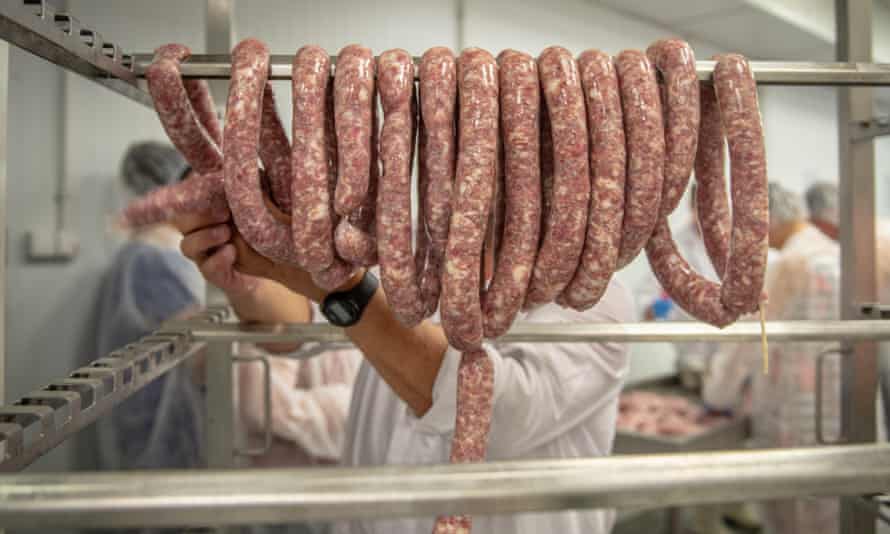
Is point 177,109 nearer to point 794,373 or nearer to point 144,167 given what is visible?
point 144,167

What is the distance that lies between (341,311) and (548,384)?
486 mm

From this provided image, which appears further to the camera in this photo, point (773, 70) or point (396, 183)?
point (773, 70)

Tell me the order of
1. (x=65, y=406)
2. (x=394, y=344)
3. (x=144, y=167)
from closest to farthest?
(x=65, y=406)
(x=394, y=344)
(x=144, y=167)

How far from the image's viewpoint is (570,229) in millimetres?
690

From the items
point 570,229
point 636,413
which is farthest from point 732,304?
point 636,413

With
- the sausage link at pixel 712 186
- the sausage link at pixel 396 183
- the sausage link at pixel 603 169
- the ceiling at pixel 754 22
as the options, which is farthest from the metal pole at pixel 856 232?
the ceiling at pixel 754 22

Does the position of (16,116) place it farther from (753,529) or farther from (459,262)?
(753,529)

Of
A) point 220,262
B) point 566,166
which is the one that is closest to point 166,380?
point 220,262

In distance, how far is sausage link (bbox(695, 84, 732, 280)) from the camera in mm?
819

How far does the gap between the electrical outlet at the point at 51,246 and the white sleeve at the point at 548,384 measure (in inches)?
66.9

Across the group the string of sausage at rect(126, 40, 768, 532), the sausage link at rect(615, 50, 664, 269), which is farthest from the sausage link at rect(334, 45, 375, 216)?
the sausage link at rect(615, 50, 664, 269)

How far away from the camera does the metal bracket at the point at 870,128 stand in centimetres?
111

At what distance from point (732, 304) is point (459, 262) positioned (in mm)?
366

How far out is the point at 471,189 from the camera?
2.13 ft
